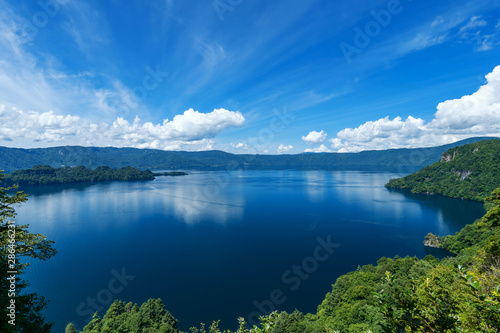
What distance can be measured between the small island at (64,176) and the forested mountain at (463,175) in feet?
579

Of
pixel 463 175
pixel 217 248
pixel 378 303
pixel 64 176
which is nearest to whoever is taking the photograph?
pixel 378 303

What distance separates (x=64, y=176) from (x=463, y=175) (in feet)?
781

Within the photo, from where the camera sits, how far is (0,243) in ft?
27.5

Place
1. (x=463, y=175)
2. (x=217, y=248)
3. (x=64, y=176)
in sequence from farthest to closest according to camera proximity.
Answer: (x=64, y=176), (x=463, y=175), (x=217, y=248)

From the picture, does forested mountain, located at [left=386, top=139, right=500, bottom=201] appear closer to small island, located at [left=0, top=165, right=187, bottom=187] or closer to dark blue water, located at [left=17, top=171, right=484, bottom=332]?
dark blue water, located at [left=17, top=171, right=484, bottom=332]

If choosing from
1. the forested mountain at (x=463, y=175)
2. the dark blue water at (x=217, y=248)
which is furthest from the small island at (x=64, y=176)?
the forested mountain at (x=463, y=175)

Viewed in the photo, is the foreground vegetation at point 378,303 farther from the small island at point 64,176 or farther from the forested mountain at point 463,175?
the small island at point 64,176

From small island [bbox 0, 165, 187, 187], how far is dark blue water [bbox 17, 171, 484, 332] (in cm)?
7891

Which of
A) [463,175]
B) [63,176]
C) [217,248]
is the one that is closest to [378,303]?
[217,248]

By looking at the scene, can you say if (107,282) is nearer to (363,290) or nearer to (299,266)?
(299,266)

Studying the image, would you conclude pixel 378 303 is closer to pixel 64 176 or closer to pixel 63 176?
pixel 64 176

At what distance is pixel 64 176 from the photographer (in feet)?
502

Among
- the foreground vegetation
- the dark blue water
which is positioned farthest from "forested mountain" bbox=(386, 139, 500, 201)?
the foreground vegetation

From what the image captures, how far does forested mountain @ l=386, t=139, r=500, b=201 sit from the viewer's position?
92844 mm
